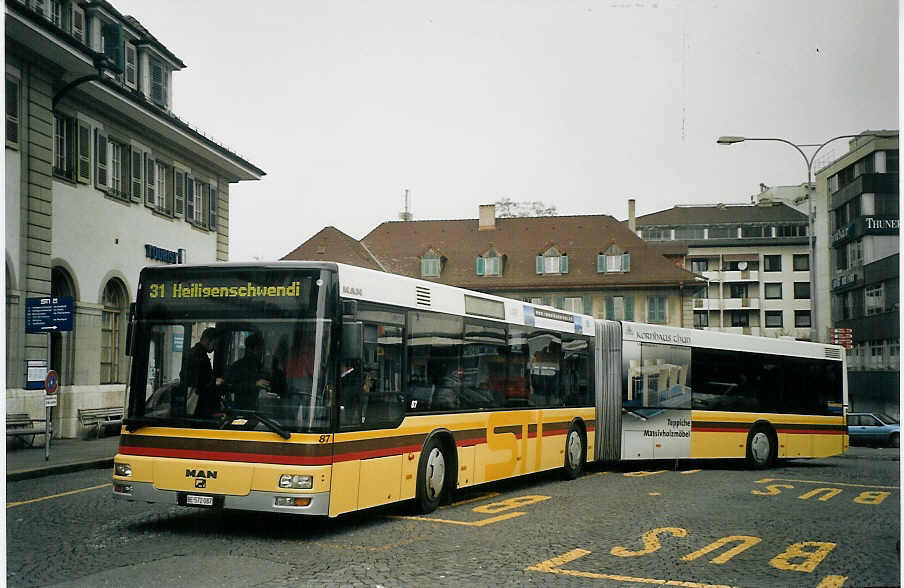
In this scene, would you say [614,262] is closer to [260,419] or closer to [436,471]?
[436,471]

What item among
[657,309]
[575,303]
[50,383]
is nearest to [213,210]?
[50,383]

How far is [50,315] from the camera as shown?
60.0ft

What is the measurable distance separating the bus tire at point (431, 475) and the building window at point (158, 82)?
1910 cm

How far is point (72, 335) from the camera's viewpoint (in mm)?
23031

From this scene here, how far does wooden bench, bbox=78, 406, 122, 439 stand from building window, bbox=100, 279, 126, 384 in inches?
30.6

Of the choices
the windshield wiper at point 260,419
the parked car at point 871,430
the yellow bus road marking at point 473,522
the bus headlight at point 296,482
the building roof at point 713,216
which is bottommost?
the parked car at point 871,430

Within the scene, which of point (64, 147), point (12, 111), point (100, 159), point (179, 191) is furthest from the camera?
point (179, 191)

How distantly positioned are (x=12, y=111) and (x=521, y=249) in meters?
47.9

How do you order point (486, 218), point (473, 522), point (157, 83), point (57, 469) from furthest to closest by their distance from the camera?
point (486, 218)
point (157, 83)
point (57, 469)
point (473, 522)

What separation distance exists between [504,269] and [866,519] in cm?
5365

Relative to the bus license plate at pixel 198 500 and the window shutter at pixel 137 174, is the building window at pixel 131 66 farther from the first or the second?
the bus license plate at pixel 198 500

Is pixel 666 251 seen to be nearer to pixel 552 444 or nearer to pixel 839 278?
pixel 839 278

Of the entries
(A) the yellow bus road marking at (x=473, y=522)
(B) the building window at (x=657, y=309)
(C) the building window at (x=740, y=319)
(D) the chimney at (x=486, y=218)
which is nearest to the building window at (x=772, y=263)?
(C) the building window at (x=740, y=319)

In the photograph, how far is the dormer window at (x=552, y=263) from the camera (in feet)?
215
